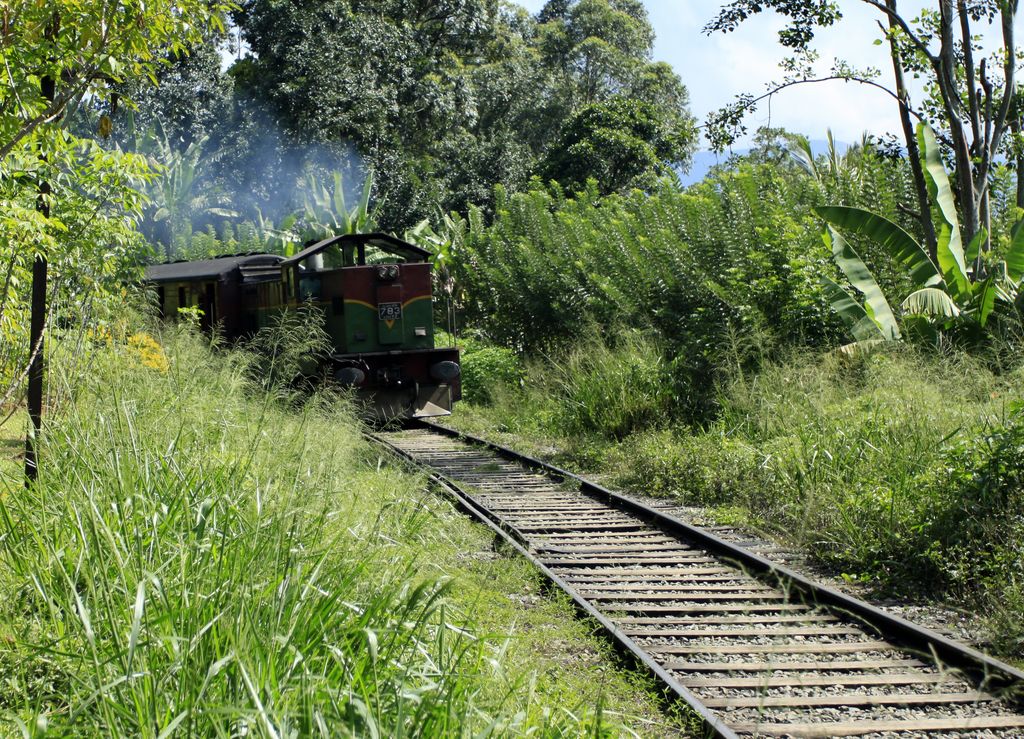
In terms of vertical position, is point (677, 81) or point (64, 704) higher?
point (677, 81)

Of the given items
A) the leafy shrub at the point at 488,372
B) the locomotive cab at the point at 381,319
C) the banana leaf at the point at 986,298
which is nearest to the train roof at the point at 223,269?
the locomotive cab at the point at 381,319

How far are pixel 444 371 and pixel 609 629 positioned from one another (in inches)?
434

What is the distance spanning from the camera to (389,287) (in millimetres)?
16625

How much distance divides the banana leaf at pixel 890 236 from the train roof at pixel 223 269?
9.18 meters

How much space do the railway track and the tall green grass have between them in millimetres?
729

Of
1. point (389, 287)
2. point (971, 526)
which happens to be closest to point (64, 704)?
point (971, 526)

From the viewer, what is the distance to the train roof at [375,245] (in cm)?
1630

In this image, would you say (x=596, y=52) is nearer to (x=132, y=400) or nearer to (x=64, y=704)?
(x=132, y=400)

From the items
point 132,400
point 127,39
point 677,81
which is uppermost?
point 677,81

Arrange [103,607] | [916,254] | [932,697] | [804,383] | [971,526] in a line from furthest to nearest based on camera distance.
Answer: [916,254]
[804,383]
[971,526]
[932,697]
[103,607]

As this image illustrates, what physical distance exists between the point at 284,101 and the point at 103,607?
30.9 metres

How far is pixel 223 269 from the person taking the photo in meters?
18.7

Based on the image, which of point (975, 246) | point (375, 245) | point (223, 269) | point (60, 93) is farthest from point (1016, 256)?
point (223, 269)

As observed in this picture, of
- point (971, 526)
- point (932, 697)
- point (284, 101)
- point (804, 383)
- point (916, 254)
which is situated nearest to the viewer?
point (932, 697)
